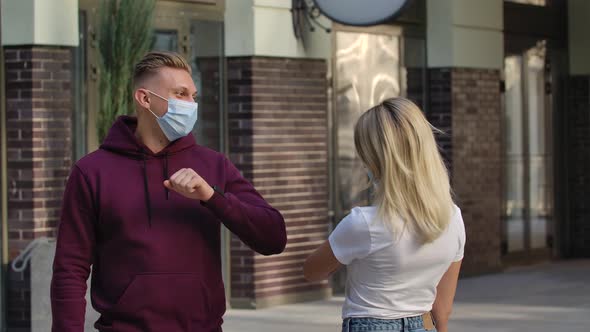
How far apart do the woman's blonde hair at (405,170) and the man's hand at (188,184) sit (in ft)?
1.70

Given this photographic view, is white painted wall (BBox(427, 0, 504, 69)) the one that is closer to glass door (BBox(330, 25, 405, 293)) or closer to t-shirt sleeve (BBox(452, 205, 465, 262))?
glass door (BBox(330, 25, 405, 293))

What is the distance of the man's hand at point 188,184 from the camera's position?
3.56m

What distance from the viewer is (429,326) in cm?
394

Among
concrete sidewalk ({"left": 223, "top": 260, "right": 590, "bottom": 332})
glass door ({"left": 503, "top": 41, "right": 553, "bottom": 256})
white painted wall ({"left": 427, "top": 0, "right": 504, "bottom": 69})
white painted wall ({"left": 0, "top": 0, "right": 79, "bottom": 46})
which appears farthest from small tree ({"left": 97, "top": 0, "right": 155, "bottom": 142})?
glass door ({"left": 503, "top": 41, "right": 553, "bottom": 256})

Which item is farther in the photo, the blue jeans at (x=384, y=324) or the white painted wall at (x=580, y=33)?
the white painted wall at (x=580, y=33)

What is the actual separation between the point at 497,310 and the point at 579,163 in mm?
5824

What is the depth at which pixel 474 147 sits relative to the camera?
558 inches

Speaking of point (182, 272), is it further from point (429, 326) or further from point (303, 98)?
point (303, 98)

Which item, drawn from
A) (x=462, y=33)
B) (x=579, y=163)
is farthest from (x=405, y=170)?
(x=579, y=163)

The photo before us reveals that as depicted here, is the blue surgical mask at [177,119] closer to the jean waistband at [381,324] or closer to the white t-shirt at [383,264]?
the white t-shirt at [383,264]

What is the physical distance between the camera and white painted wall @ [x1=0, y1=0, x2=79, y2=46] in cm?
952

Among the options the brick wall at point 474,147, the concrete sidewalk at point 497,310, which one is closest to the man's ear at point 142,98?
the concrete sidewalk at point 497,310

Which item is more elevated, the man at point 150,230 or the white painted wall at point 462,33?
the white painted wall at point 462,33

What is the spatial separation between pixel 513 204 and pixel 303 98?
182 inches
